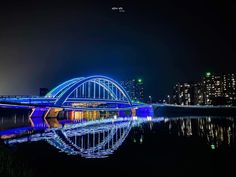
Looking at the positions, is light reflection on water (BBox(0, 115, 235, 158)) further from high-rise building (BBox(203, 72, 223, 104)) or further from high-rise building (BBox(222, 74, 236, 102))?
high-rise building (BBox(203, 72, 223, 104))

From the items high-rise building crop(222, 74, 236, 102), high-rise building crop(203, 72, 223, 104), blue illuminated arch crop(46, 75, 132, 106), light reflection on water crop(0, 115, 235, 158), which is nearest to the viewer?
light reflection on water crop(0, 115, 235, 158)

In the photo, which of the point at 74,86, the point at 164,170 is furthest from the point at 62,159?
the point at 74,86

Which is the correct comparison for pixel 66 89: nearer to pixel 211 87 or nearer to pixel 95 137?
pixel 95 137

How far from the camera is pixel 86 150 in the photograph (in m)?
19.9

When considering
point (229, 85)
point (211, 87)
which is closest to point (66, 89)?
point (229, 85)

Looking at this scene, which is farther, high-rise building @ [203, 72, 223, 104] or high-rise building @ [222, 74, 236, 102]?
high-rise building @ [203, 72, 223, 104]

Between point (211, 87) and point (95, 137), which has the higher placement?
point (211, 87)

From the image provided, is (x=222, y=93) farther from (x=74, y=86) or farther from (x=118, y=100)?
(x=74, y=86)

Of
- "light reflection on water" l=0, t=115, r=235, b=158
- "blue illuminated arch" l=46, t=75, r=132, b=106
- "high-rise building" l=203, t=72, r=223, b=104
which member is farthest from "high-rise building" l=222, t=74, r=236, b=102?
"light reflection on water" l=0, t=115, r=235, b=158

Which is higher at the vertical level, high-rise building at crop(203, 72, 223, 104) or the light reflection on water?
high-rise building at crop(203, 72, 223, 104)

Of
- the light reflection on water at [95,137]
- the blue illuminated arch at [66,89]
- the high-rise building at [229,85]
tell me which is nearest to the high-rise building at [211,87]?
the high-rise building at [229,85]

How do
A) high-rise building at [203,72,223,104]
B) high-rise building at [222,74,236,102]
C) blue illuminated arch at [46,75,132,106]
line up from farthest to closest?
1. high-rise building at [203,72,223,104]
2. high-rise building at [222,74,236,102]
3. blue illuminated arch at [46,75,132,106]

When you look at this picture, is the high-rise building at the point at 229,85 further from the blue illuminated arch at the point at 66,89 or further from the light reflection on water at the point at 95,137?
the light reflection on water at the point at 95,137

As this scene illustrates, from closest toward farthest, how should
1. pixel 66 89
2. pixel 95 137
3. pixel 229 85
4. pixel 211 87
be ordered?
pixel 95 137
pixel 66 89
pixel 229 85
pixel 211 87
